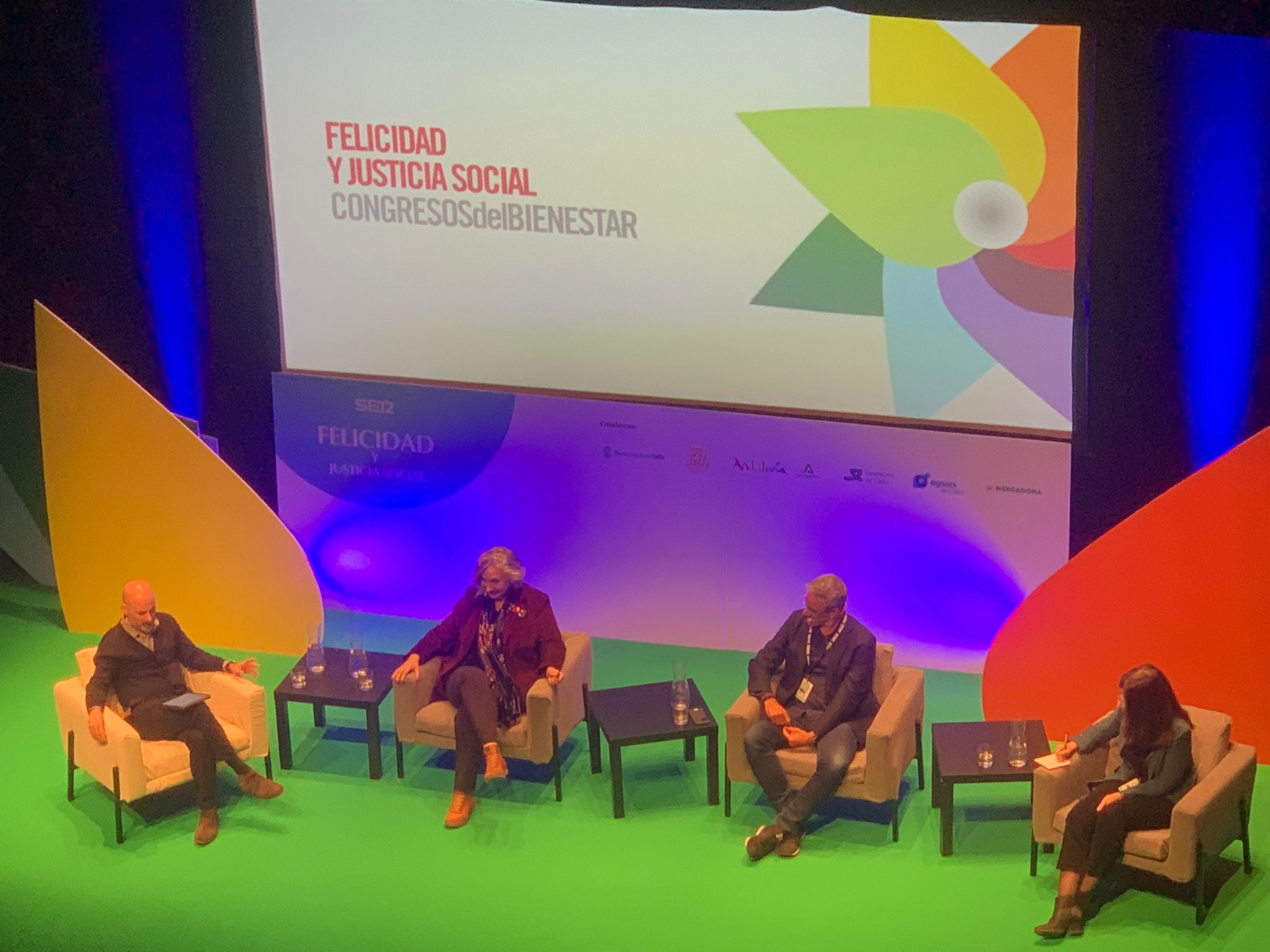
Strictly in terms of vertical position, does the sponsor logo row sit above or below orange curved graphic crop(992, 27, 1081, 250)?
below

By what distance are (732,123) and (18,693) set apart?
4028 mm

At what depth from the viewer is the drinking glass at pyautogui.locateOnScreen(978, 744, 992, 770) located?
6.31 metres

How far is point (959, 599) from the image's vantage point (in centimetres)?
768

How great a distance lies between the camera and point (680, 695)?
680 centimetres

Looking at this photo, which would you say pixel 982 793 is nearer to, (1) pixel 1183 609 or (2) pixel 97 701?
(1) pixel 1183 609

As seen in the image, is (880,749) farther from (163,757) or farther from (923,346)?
(163,757)

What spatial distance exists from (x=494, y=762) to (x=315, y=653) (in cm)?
97

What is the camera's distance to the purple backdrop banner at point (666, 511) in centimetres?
755

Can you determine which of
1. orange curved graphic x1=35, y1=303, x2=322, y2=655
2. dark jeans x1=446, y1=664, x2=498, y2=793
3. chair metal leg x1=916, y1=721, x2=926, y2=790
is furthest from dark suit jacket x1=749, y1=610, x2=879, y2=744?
orange curved graphic x1=35, y1=303, x2=322, y2=655

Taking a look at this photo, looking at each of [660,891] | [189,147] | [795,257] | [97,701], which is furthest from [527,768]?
[189,147]

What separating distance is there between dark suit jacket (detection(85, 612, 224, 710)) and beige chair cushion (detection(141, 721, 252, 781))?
185mm

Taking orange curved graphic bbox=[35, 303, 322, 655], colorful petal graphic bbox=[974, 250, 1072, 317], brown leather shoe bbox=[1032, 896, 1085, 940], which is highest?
colorful petal graphic bbox=[974, 250, 1072, 317]

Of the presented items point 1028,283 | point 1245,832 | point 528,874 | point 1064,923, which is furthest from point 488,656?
point 1245,832

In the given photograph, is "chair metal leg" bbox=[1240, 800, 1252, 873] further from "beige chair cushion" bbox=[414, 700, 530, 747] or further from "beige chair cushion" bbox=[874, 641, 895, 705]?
"beige chair cushion" bbox=[414, 700, 530, 747]
